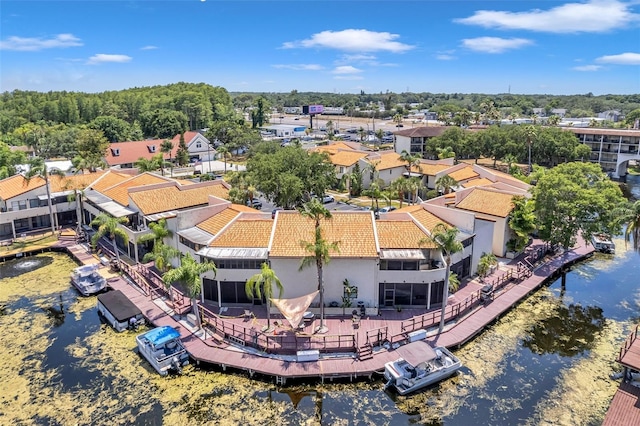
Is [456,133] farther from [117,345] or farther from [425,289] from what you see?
[117,345]

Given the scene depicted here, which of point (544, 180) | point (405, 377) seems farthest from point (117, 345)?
point (544, 180)

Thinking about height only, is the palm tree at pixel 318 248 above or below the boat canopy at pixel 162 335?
above

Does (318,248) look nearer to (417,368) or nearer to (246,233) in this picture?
(246,233)

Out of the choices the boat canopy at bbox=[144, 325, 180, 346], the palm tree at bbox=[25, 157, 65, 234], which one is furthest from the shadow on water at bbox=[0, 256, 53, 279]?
the boat canopy at bbox=[144, 325, 180, 346]

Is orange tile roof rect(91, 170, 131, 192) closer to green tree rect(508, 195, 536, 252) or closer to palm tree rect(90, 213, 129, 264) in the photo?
palm tree rect(90, 213, 129, 264)

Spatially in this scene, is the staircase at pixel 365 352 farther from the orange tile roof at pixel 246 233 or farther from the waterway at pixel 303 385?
the orange tile roof at pixel 246 233

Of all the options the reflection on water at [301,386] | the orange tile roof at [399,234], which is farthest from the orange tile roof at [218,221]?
the orange tile roof at [399,234]
